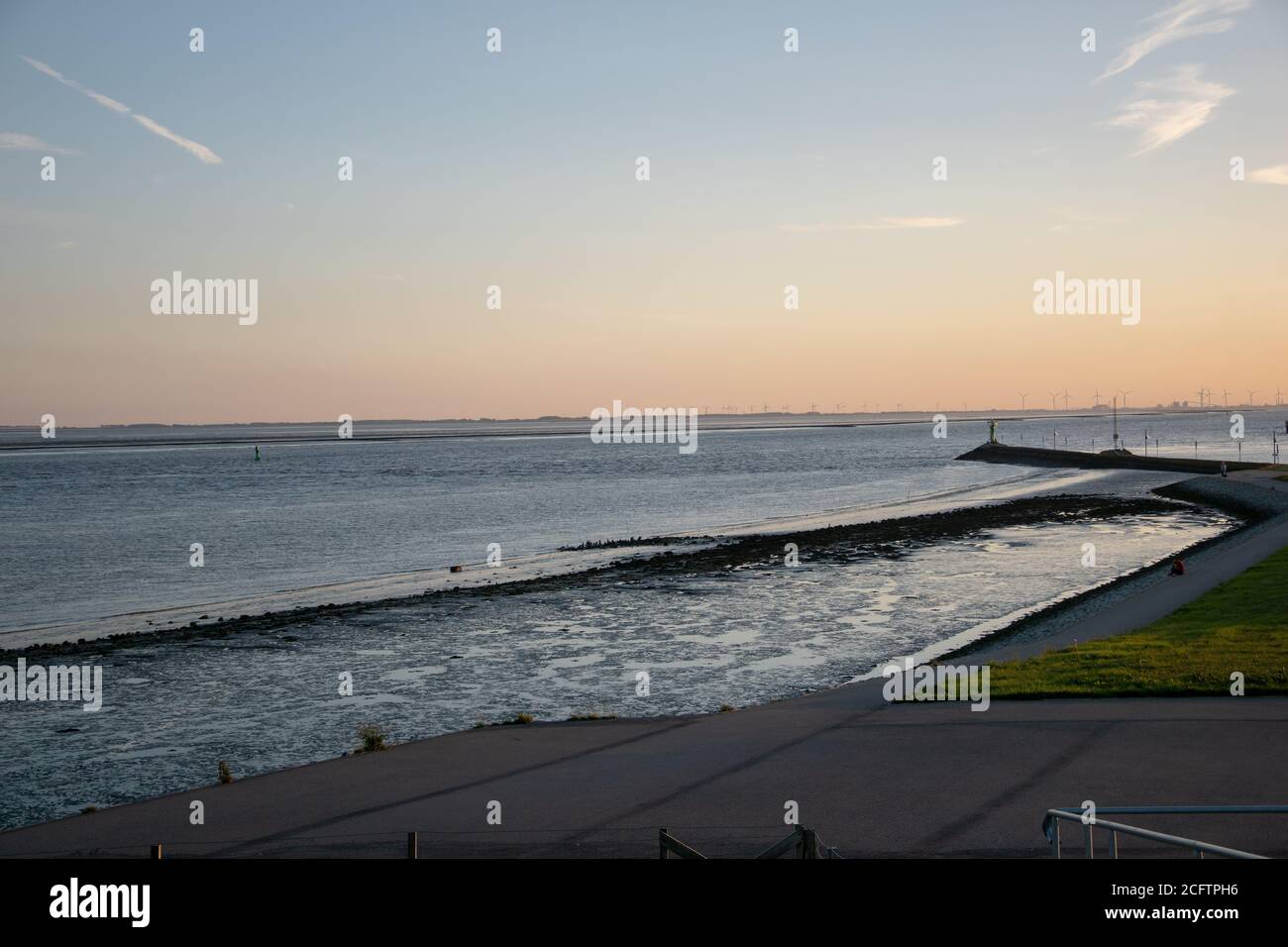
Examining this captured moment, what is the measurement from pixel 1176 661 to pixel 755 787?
428 inches

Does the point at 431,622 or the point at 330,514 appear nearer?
the point at 431,622

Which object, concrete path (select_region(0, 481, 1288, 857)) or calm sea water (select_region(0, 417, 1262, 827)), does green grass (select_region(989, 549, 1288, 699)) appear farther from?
calm sea water (select_region(0, 417, 1262, 827))

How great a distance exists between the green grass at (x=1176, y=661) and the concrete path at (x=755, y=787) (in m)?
0.75

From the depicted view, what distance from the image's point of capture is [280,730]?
799 inches

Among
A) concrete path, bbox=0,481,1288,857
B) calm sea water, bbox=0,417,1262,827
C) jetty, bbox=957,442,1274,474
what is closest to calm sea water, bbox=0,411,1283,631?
calm sea water, bbox=0,417,1262,827

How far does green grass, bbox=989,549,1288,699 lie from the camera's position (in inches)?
683

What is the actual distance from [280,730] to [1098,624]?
824 inches

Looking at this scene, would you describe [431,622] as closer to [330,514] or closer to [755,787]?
[755,787]

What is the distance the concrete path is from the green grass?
0.75 meters

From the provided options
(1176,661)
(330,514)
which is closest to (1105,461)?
(330,514)

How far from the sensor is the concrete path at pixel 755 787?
1102cm

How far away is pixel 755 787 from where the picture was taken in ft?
42.9

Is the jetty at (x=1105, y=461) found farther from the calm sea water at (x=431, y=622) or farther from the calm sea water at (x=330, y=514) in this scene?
the calm sea water at (x=431, y=622)
